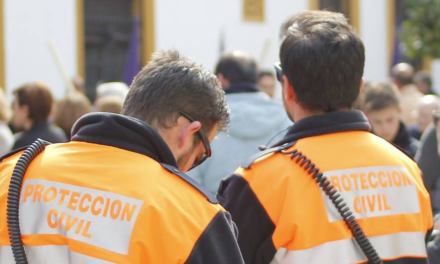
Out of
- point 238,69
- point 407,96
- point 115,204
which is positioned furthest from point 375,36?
point 115,204

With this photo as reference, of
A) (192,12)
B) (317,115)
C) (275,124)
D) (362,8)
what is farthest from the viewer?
(362,8)

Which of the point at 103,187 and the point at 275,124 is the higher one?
the point at 103,187

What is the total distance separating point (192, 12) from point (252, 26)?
1.22 metres

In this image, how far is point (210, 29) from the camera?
1285 centimetres

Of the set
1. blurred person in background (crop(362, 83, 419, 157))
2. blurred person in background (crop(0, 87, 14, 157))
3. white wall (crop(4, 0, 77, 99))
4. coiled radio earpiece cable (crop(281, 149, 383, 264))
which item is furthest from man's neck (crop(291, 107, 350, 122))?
white wall (crop(4, 0, 77, 99))

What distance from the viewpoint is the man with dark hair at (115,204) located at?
5.54ft

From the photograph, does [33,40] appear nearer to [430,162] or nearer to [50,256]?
[430,162]

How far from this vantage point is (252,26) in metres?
13.4

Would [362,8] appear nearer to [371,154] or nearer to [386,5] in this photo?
[386,5]

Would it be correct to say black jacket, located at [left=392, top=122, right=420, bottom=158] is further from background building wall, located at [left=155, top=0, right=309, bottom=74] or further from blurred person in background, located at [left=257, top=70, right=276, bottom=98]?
background building wall, located at [left=155, top=0, right=309, bottom=74]

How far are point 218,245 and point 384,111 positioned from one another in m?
3.09

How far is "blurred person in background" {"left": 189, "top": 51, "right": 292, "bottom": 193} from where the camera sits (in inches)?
157

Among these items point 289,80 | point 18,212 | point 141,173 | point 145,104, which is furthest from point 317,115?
point 18,212

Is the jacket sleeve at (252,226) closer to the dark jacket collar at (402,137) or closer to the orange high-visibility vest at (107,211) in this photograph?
the orange high-visibility vest at (107,211)
